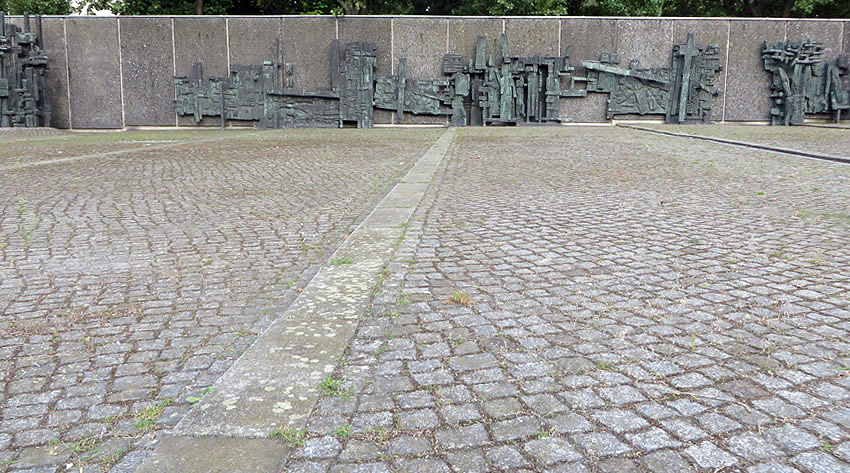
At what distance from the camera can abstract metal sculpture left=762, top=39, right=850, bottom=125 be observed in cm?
1969

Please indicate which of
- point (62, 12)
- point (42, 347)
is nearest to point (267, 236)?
point (42, 347)

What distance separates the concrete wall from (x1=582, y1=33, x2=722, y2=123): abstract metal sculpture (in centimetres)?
34

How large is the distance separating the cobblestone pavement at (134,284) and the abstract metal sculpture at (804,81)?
16227 millimetres

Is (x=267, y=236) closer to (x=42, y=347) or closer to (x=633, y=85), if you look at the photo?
(x=42, y=347)

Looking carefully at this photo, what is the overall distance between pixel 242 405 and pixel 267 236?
299 centimetres

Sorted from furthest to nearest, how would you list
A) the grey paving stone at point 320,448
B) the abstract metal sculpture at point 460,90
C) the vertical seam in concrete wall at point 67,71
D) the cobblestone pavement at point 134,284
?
the abstract metal sculpture at point 460,90, the vertical seam in concrete wall at point 67,71, the cobblestone pavement at point 134,284, the grey paving stone at point 320,448

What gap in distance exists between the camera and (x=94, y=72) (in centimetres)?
1948

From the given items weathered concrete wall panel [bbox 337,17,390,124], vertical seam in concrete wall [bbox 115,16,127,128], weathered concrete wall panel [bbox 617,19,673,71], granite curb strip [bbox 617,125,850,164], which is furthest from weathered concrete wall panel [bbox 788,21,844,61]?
vertical seam in concrete wall [bbox 115,16,127,128]

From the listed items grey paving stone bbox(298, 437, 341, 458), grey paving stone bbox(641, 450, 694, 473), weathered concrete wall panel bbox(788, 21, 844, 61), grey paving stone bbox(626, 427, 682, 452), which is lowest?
grey paving stone bbox(298, 437, 341, 458)

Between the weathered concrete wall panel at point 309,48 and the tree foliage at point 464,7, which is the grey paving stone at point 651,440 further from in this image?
the tree foliage at point 464,7

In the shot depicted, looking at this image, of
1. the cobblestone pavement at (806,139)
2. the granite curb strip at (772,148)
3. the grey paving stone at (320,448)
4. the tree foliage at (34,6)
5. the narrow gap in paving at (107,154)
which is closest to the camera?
the grey paving stone at (320,448)

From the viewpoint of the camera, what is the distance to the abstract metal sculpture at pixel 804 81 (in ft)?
64.6

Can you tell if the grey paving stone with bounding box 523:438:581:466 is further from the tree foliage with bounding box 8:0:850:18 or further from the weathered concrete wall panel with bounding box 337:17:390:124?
the tree foliage with bounding box 8:0:850:18

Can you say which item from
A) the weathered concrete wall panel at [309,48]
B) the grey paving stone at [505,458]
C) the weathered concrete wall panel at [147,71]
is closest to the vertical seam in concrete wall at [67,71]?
the weathered concrete wall panel at [147,71]
